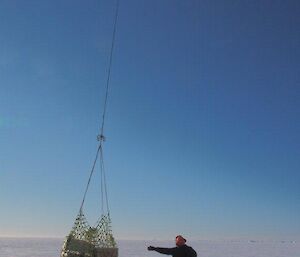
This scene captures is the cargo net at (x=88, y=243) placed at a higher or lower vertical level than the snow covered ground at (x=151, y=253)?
lower

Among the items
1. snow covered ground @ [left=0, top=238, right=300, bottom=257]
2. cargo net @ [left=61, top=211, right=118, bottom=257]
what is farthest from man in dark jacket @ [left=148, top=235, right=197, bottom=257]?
snow covered ground @ [left=0, top=238, right=300, bottom=257]

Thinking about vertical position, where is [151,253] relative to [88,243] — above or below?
above

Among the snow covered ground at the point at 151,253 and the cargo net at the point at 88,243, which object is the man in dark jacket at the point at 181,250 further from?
the snow covered ground at the point at 151,253

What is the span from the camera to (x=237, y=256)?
4625cm

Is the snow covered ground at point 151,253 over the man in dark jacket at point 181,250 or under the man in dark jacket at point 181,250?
over

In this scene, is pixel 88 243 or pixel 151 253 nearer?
pixel 88 243

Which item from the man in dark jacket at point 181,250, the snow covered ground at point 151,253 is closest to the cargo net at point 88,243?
the man in dark jacket at point 181,250

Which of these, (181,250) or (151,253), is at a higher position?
(151,253)

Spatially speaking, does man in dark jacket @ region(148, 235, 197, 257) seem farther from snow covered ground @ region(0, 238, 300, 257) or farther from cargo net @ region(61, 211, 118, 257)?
snow covered ground @ region(0, 238, 300, 257)

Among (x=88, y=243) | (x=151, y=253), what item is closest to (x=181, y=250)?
(x=88, y=243)

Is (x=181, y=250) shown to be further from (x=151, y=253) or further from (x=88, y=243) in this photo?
(x=151, y=253)

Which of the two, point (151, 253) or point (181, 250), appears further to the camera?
point (151, 253)

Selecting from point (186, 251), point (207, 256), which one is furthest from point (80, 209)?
point (207, 256)

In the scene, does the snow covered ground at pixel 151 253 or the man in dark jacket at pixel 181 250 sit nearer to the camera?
the man in dark jacket at pixel 181 250
